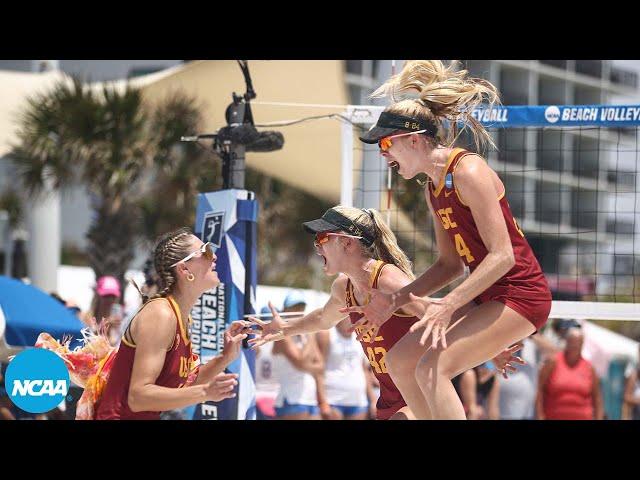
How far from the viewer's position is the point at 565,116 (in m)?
7.71

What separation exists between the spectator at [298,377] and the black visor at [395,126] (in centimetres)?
538

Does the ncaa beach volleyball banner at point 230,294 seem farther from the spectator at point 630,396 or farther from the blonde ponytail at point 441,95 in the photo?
the spectator at point 630,396

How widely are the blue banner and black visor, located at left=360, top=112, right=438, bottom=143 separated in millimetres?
2979

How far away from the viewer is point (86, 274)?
55.7 feet

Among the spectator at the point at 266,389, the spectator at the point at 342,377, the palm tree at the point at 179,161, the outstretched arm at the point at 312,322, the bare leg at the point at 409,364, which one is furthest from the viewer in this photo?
the palm tree at the point at 179,161

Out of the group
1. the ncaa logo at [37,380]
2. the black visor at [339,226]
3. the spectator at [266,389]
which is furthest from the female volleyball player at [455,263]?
the spectator at [266,389]

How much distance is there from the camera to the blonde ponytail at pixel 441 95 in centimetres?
468

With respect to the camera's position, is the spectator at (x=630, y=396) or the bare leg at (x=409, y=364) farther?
the spectator at (x=630, y=396)

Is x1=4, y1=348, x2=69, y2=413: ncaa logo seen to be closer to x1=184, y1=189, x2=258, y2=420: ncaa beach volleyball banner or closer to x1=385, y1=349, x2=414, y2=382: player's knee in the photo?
x1=184, y1=189, x2=258, y2=420: ncaa beach volleyball banner

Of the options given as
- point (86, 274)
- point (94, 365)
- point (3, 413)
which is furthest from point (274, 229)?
point (94, 365)

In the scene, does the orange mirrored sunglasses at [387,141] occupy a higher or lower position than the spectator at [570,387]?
higher

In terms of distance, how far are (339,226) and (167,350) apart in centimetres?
98
